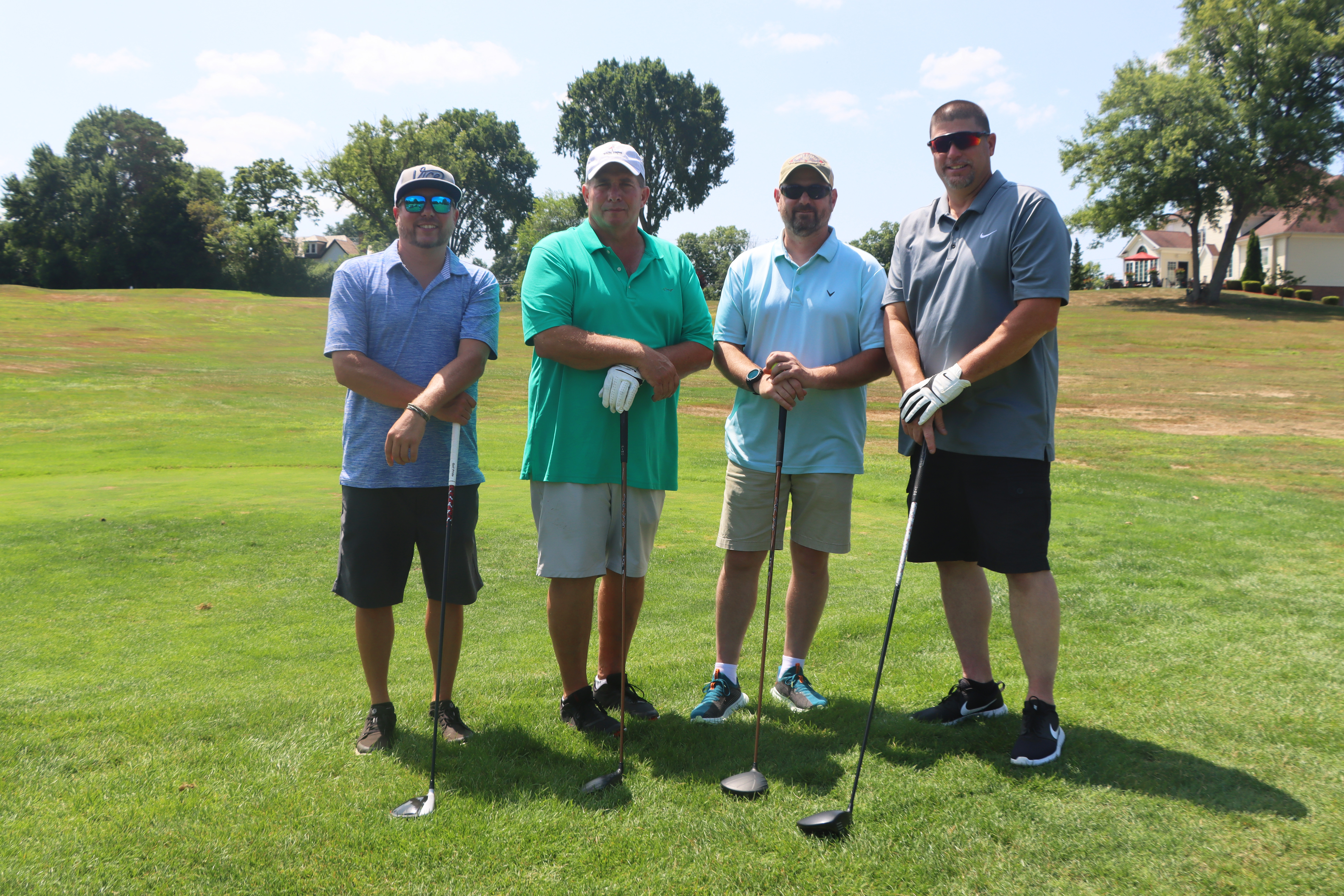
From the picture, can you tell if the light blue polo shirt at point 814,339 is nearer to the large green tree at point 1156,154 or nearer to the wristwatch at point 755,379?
the wristwatch at point 755,379

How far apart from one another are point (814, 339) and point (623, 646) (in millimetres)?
1543

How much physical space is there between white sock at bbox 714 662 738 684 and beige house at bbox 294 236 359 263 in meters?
73.3

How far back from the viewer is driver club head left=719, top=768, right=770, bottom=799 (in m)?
3.10

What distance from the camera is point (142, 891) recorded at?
8.18 ft

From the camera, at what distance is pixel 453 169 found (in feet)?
244

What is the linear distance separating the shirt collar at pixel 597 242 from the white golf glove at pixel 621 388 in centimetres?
55

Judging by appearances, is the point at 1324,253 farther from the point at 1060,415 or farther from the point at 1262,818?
the point at 1262,818

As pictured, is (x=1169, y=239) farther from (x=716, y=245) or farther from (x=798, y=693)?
(x=798, y=693)

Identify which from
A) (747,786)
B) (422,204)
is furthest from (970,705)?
(422,204)

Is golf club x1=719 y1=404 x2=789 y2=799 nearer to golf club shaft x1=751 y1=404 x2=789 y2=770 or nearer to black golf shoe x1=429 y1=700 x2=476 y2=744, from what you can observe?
golf club shaft x1=751 y1=404 x2=789 y2=770

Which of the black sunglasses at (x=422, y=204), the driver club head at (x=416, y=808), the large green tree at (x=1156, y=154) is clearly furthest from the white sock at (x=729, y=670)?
the large green tree at (x=1156, y=154)

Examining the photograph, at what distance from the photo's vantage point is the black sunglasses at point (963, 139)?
3.60 meters

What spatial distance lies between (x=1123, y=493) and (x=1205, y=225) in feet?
217

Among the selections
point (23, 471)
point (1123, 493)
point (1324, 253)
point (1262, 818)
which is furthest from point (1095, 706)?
point (1324, 253)
